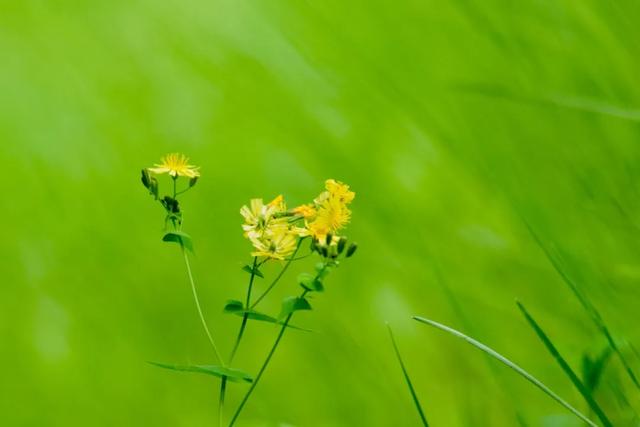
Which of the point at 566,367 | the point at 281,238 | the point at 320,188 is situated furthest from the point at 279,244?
the point at 320,188

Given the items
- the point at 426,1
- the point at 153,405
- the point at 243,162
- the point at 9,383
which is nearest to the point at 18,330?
the point at 9,383

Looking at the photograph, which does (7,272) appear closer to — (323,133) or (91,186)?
(91,186)

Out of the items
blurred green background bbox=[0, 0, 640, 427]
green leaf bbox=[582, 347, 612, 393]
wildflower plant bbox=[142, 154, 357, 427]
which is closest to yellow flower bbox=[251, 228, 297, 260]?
wildflower plant bbox=[142, 154, 357, 427]

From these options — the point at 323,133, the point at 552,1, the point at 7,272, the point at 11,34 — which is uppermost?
the point at 11,34

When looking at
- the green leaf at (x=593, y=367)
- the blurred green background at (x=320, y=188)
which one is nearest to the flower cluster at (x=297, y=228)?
the blurred green background at (x=320, y=188)

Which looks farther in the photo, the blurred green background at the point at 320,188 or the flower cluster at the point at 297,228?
the blurred green background at the point at 320,188

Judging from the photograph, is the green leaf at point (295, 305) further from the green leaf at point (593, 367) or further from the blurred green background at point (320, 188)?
the green leaf at point (593, 367)
